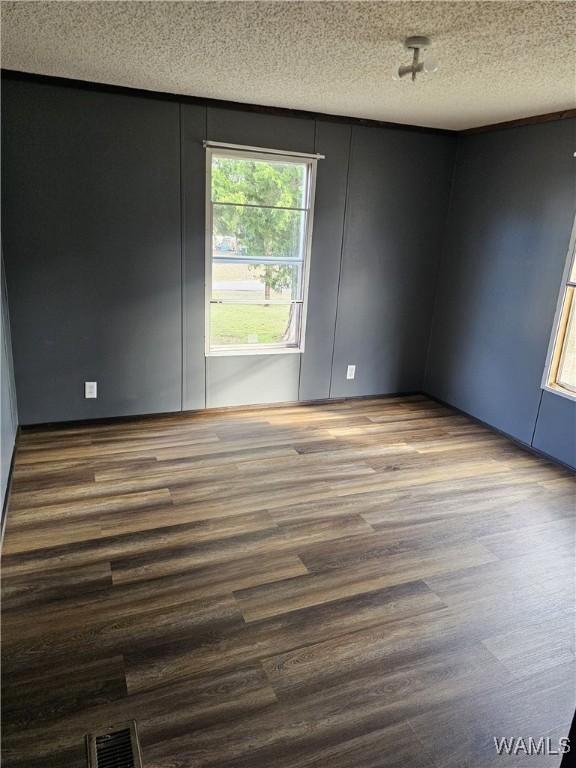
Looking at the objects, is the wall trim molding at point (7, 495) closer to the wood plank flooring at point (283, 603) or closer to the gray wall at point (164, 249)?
the wood plank flooring at point (283, 603)

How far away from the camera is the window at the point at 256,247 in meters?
3.93

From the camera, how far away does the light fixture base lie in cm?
224

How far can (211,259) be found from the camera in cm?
400

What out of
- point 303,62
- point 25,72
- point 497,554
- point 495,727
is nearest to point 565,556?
point 497,554

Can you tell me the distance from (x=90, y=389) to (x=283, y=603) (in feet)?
7.88

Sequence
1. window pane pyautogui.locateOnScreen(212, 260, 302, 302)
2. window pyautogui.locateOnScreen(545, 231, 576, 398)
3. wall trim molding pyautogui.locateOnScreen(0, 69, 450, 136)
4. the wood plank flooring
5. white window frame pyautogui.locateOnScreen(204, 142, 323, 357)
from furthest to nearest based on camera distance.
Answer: window pane pyautogui.locateOnScreen(212, 260, 302, 302)
white window frame pyautogui.locateOnScreen(204, 142, 323, 357)
window pyautogui.locateOnScreen(545, 231, 576, 398)
wall trim molding pyautogui.locateOnScreen(0, 69, 450, 136)
the wood plank flooring

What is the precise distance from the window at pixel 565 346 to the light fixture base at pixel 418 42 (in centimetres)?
191

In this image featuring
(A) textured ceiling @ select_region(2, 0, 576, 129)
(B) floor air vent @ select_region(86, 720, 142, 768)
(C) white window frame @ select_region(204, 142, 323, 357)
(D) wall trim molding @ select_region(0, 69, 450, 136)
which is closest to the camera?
(B) floor air vent @ select_region(86, 720, 142, 768)

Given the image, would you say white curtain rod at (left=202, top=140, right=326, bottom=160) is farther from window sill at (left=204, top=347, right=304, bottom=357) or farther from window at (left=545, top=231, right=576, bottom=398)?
window at (left=545, top=231, right=576, bottom=398)

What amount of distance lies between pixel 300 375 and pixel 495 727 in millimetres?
3173

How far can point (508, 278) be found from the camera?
13.3ft

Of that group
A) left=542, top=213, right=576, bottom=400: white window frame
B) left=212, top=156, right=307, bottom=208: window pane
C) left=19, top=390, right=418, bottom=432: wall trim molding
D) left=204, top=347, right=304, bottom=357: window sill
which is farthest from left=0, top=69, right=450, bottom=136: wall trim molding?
left=19, top=390, right=418, bottom=432: wall trim molding

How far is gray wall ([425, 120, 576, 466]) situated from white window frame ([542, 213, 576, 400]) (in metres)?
0.05

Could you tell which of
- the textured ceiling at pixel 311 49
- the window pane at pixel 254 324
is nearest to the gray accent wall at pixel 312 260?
the window pane at pixel 254 324
